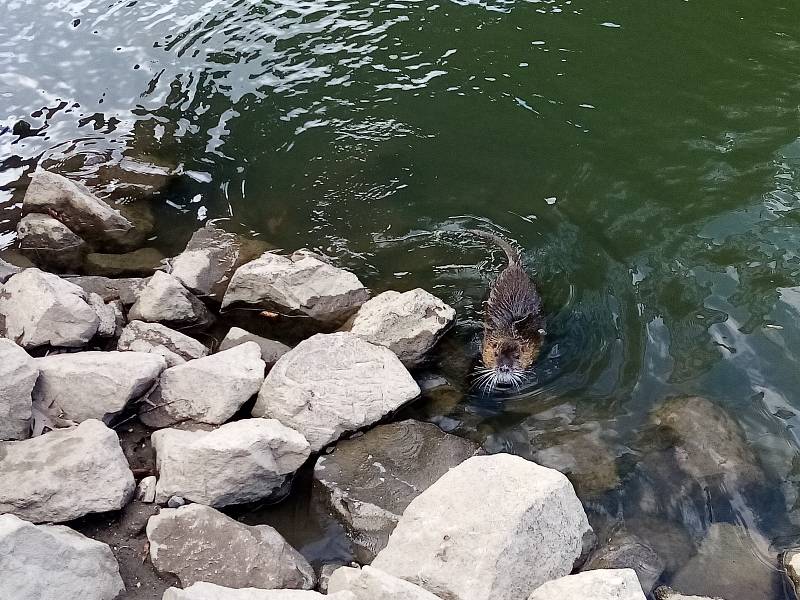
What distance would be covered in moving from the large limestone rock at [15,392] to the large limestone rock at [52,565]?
0.96m

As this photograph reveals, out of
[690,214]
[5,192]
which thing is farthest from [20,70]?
[690,214]

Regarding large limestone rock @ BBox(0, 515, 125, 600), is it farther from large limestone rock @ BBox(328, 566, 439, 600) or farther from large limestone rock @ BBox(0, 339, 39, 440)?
large limestone rock @ BBox(328, 566, 439, 600)

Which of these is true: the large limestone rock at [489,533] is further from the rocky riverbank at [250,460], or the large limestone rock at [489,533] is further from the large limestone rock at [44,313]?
the large limestone rock at [44,313]

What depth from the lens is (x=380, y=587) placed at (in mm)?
3391

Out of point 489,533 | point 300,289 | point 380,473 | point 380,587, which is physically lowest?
point 380,473

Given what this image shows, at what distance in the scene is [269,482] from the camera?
4566 mm

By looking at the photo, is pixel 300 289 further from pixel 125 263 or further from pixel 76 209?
pixel 76 209

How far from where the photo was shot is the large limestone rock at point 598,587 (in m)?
3.36

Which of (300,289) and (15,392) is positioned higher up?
(15,392)

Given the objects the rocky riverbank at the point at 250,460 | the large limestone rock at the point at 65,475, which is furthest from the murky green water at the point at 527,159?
the large limestone rock at the point at 65,475

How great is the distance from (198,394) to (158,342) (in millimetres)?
849

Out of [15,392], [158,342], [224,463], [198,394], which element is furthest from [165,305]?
[224,463]

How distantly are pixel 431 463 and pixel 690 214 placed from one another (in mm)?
3858

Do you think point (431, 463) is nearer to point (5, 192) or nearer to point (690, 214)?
point (690, 214)
